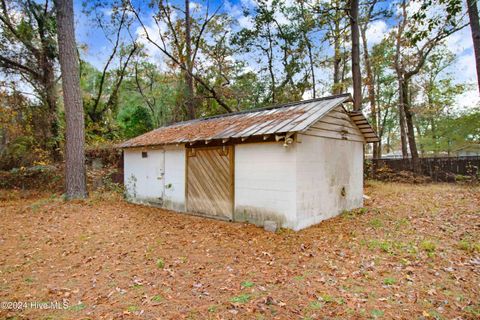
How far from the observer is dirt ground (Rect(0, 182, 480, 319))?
10.5 ft

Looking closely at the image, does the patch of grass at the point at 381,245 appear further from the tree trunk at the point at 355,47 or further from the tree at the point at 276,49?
the tree at the point at 276,49

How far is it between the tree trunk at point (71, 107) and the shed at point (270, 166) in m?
2.51

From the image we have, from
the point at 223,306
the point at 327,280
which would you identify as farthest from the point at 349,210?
the point at 223,306

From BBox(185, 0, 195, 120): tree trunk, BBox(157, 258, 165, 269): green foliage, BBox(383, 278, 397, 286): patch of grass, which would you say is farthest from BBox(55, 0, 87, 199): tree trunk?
BBox(383, 278, 397, 286): patch of grass

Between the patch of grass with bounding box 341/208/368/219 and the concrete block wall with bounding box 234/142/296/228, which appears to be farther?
the patch of grass with bounding box 341/208/368/219

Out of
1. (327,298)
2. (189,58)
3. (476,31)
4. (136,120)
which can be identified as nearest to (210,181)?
(327,298)

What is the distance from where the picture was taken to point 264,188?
6.67 m

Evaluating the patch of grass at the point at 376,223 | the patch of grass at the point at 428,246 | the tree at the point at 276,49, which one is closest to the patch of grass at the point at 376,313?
the patch of grass at the point at 428,246

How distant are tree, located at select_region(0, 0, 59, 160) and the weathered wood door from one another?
10199 millimetres

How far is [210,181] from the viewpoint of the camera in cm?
795

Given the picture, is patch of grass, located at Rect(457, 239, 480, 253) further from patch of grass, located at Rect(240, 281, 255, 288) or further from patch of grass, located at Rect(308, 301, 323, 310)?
patch of grass, located at Rect(240, 281, 255, 288)

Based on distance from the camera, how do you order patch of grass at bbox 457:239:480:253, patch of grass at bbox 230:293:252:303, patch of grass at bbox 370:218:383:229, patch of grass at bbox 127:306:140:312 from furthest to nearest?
1. patch of grass at bbox 370:218:383:229
2. patch of grass at bbox 457:239:480:253
3. patch of grass at bbox 230:293:252:303
4. patch of grass at bbox 127:306:140:312

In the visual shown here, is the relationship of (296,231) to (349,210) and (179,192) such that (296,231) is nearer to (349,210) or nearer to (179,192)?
(349,210)

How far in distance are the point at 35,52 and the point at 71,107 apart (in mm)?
7066
